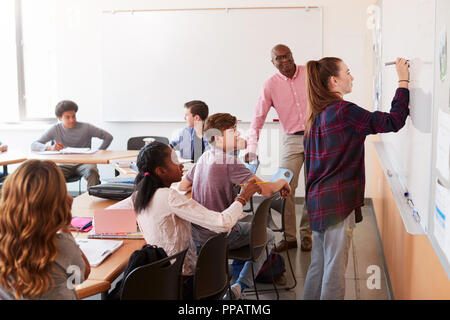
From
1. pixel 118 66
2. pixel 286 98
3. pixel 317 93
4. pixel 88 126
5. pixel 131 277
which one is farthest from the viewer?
pixel 118 66

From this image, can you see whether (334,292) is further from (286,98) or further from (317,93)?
(286,98)

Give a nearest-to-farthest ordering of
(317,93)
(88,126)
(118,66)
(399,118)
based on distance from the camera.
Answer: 1. (399,118)
2. (317,93)
3. (88,126)
4. (118,66)

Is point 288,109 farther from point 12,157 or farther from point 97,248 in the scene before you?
point 12,157

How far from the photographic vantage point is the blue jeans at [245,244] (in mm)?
3074

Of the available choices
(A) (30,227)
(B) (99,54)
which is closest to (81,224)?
(A) (30,227)

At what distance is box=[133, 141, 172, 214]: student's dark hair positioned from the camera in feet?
7.52

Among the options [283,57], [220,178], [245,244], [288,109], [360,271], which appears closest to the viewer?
[220,178]

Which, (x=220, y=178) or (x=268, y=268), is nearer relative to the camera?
(x=220, y=178)

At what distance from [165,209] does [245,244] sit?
3.07 feet

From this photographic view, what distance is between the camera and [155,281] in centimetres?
193

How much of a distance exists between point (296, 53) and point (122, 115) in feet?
7.24

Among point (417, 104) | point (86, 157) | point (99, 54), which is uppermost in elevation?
point (99, 54)
